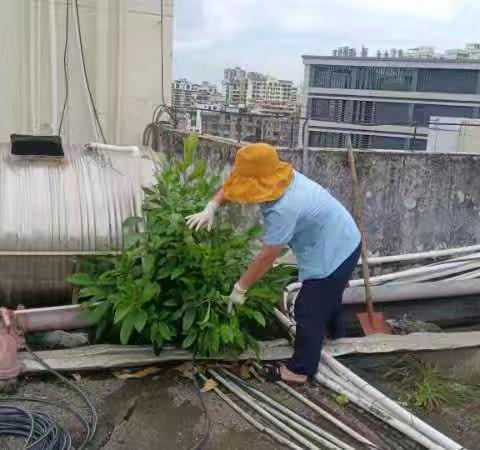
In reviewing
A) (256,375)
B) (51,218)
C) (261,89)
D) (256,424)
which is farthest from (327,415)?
(261,89)

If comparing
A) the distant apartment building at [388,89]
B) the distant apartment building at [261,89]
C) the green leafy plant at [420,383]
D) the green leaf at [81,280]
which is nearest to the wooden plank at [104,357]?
the green leaf at [81,280]

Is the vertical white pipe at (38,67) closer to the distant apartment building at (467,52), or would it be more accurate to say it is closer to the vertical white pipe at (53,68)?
the vertical white pipe at (53,68)

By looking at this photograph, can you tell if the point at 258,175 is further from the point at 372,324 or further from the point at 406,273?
the point at 406,273

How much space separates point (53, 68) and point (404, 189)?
359cm

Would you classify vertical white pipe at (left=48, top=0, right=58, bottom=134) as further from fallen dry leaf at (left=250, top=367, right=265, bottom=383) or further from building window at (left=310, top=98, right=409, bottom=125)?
building window at (left=310, top=98, right=409, bottom=125)

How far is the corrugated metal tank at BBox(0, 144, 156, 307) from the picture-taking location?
12.3 ft

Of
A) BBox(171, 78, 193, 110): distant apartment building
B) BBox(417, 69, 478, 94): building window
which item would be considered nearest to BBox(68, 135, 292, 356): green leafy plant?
BBox(171, 78, 193, 110): distant apartment building

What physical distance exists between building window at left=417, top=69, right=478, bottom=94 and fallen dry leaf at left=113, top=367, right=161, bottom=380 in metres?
54.7

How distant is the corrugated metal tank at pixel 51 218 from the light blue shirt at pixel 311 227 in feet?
3.81

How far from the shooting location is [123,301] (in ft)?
11.0

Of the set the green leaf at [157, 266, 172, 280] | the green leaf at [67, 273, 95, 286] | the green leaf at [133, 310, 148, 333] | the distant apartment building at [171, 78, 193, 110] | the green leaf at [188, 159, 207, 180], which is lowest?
the green leaf at [133, 310, 148, 333]

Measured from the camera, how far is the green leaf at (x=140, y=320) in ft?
10.8

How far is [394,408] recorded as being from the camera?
3129 millimetres

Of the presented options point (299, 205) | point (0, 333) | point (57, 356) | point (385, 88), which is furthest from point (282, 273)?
point (385, 88)
